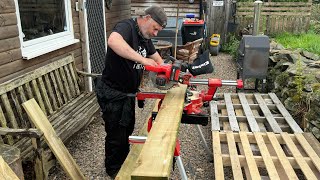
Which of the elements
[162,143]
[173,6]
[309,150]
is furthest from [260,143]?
[173,6]

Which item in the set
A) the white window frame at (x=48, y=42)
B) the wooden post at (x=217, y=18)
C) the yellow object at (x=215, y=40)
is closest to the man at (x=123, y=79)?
the white window frame at (x=48, y=42)

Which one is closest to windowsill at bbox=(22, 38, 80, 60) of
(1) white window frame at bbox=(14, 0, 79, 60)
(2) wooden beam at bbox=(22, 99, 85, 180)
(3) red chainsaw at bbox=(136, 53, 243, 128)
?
(1) white window frame at bbox=(14, 0, 79, 60)

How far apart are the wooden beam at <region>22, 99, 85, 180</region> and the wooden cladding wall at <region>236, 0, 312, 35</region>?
33.6 ft

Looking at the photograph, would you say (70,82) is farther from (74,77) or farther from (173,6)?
(173,6)

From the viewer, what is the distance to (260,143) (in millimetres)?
4191

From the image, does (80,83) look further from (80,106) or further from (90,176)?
(90,176)

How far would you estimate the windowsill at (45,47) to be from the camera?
183 inches

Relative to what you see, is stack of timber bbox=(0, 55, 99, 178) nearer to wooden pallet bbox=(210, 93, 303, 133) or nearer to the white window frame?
the white window frame

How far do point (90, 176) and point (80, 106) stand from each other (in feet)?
4.65

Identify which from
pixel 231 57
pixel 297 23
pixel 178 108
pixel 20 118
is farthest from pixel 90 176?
pixel 297 23

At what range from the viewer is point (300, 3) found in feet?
42.4

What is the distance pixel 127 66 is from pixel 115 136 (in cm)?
85

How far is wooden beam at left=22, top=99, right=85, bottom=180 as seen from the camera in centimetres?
369

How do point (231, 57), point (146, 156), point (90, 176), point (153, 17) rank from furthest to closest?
point (231, 57) < point (90, 176) < point (153, 17) < point (146, 156)
